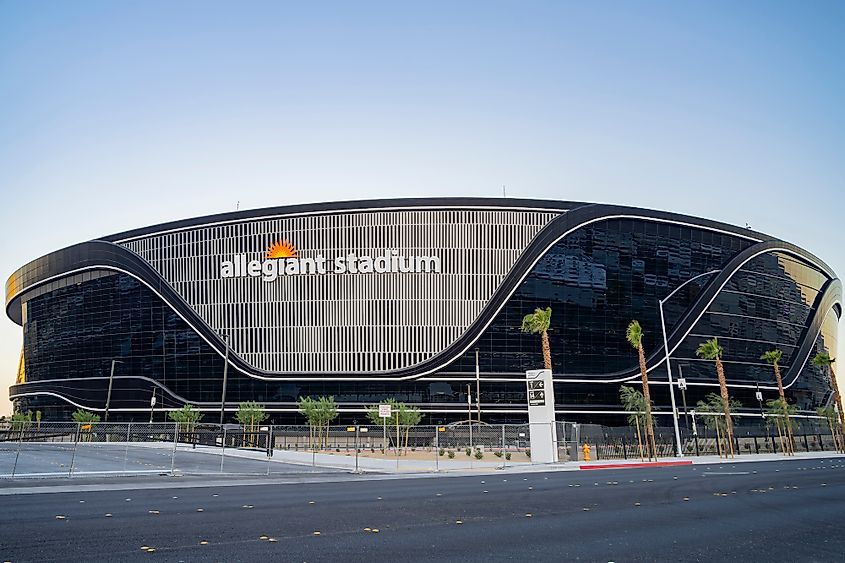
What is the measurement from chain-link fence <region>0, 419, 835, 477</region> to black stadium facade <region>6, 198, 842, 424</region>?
17.6m

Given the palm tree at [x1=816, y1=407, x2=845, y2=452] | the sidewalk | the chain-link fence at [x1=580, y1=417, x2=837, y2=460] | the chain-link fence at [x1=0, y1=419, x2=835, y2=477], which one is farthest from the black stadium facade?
the sidewalk

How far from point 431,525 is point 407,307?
76629 millimetres

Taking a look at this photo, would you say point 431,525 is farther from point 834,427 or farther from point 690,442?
point 834,427

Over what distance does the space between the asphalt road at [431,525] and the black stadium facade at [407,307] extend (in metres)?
66.8

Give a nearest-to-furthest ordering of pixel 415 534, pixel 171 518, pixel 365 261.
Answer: pixel 415 534 → pixel 171 518 → pixel 365 261

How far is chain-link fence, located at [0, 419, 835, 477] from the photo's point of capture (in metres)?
35.6

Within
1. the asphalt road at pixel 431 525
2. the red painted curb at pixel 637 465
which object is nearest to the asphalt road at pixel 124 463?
the asphalt road at pixel 431 525

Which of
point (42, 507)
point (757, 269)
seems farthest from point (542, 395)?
point (757, 269)

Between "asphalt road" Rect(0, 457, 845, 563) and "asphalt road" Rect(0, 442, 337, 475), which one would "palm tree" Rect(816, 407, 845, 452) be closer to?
"asphalt road" Rect(0, 442, 337, 475)

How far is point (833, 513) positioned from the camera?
1658 cm

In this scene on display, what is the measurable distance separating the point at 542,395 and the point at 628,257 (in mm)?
55474

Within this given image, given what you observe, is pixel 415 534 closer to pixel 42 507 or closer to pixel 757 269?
pixel 42 507

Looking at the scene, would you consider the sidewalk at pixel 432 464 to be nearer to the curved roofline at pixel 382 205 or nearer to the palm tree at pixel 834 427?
the palm tree at pixel 834 427

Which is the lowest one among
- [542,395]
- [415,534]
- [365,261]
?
[415,534]
